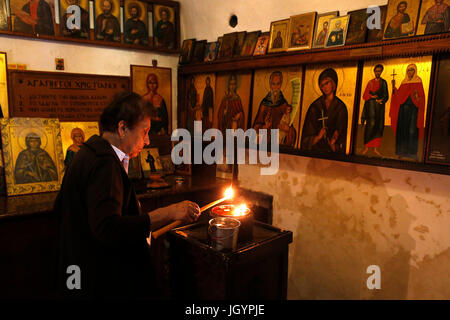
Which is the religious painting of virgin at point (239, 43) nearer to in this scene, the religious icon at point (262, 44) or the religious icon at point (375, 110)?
the religious icon at point (262, 44)

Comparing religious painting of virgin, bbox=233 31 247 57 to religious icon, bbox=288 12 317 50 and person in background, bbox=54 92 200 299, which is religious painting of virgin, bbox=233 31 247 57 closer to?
religious icon, bbox=288 12 317 50

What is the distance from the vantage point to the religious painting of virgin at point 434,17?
184 cm

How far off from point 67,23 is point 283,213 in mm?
2427

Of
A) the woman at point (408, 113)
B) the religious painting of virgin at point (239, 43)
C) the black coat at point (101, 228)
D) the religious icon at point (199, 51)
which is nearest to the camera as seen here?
the black coat at point (101, 228)

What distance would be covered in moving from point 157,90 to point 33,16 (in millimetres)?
1222

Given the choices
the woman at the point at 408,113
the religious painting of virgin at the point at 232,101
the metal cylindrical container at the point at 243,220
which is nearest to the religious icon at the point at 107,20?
the religious painting of virgin at the point at 232,101

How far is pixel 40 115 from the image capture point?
2943 mm

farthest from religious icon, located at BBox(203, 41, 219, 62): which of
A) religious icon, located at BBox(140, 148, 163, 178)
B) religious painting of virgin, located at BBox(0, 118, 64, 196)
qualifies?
religious painting of virgin, located at BBox(0, 118, 64, 196)

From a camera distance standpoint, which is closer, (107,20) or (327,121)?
(327,121)

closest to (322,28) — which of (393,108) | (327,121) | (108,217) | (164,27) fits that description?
(327,121)

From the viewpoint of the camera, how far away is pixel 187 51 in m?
3.54

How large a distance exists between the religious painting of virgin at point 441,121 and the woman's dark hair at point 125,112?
1560 millimetres

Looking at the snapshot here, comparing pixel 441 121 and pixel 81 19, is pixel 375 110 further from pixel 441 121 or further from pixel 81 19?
pixel 81 19
